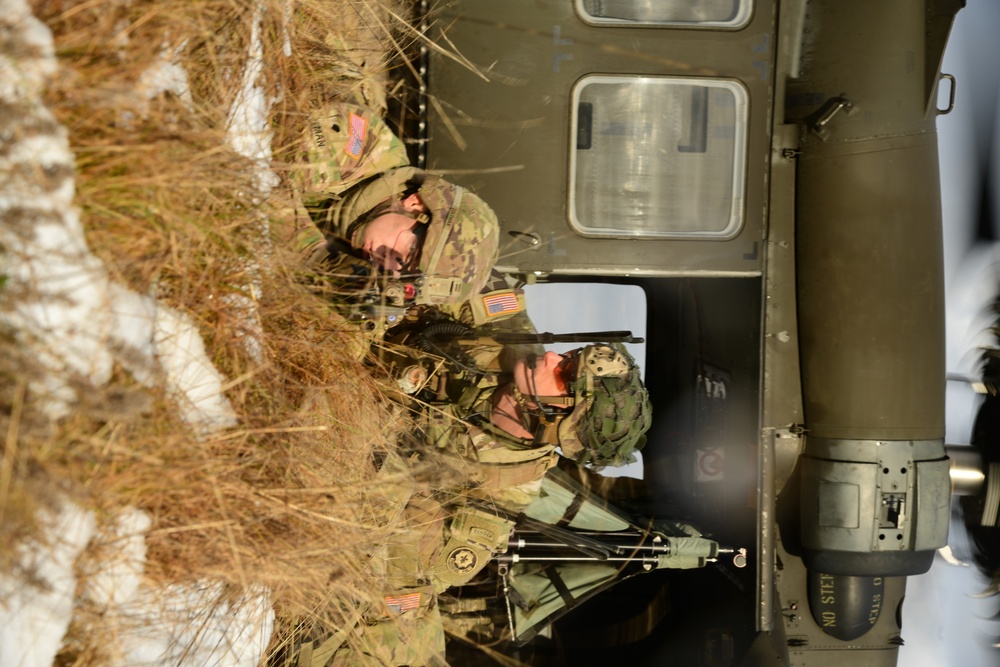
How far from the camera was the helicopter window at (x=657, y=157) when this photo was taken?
3506 mm

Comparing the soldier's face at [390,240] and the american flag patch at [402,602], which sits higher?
the soldier's face at [390,240]

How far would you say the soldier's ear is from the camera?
324cm

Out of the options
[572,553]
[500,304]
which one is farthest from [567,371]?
[572,553]

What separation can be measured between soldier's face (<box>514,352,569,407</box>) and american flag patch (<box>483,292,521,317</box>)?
237 millimetres

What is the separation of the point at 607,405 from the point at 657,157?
108 cm

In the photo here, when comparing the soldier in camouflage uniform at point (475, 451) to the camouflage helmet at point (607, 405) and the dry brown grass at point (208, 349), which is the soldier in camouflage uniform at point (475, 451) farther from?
the dry brown grass at point (208, 349)

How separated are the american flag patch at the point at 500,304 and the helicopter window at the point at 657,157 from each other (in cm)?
43

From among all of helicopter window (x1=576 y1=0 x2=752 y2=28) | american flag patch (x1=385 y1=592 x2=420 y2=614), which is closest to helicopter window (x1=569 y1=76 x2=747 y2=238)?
helicopter window (x1=576 y1=0 x2=752 y2=28)

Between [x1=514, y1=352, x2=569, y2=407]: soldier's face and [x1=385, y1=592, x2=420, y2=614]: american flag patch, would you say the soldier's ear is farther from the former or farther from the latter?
[x1=385, y1=592, x2=420, y2=614]: american flag patch

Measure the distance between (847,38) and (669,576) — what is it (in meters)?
2.85

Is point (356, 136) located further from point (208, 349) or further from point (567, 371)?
point (567, 371)

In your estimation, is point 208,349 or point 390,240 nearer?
point 208,349

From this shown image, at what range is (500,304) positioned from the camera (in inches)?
145

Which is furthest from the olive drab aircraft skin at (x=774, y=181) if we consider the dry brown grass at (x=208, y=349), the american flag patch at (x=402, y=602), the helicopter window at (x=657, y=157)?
the american flag patch at (x=402, y=602)
